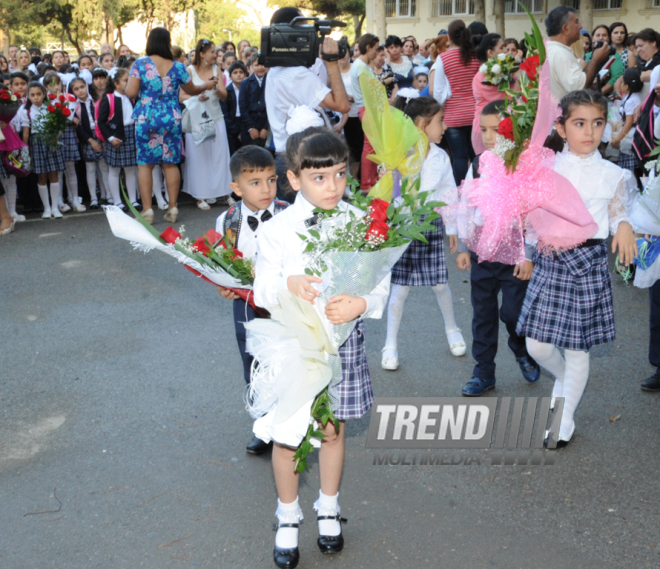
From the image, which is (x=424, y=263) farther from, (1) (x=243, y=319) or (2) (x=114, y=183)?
(2) (x=114, y=183)

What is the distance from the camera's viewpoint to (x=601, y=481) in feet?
10.8

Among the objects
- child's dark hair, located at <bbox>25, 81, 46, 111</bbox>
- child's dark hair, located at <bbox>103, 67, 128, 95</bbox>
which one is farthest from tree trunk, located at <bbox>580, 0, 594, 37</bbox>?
child's dark hair, located at <bbox>25, 81, 46, 111</bbox>

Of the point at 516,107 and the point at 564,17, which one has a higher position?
the point at 564,17

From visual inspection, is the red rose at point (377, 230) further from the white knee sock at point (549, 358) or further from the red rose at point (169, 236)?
the white knee sock at point (549, 358)

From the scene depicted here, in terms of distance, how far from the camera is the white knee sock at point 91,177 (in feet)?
32.2

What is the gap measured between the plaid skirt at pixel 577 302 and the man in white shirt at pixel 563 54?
266 centimetres

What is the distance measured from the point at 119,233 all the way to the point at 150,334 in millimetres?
2580

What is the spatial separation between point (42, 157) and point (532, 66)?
24.7ft

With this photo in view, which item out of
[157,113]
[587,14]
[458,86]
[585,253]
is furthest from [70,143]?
[587,14]

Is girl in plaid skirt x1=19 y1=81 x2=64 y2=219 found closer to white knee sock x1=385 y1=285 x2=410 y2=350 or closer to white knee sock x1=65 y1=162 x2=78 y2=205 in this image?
white knee sock x1=65 y1=162 x2=78 y2=205

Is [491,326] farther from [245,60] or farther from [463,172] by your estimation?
[245,60]

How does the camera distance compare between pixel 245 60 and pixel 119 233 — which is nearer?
pixel 119 233

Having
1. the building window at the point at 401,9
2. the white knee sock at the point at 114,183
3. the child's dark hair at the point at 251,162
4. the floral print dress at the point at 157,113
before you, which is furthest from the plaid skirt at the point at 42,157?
the building window at the point at 401,9

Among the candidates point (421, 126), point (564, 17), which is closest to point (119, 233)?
point (421, 126)
